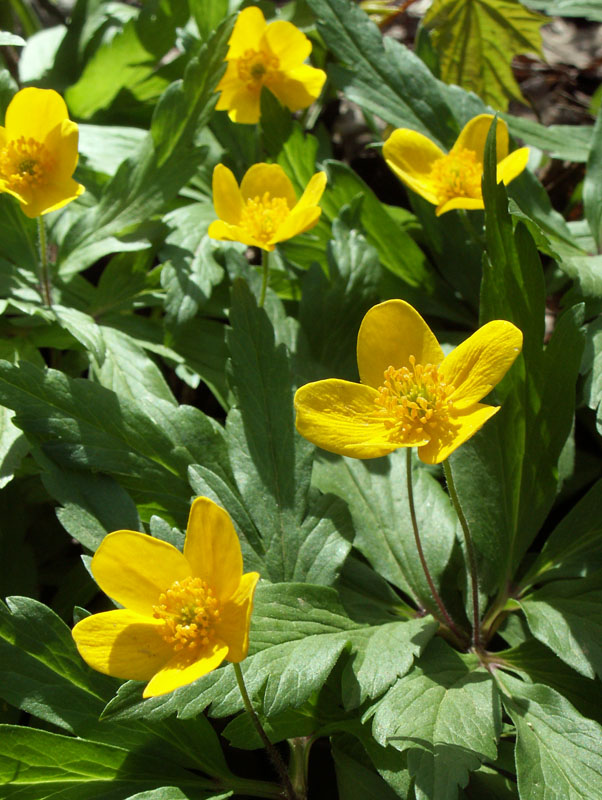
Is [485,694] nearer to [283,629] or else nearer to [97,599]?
[283,629]

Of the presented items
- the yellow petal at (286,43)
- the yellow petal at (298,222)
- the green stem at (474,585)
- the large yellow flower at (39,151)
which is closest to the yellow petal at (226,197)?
the yellow petal at (298,222)

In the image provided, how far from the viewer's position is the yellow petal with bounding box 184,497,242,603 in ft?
4.75

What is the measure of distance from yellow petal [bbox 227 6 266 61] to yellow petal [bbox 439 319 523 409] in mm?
1469

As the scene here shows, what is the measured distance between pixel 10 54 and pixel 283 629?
10.3ft

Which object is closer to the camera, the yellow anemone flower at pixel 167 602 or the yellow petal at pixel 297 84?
the yellow anemone flower at pixel 167 602

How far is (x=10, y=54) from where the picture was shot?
3588mm

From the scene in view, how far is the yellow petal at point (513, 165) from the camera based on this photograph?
212cm

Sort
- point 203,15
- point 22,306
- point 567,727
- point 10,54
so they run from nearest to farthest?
point 567,727 < point 22,306 < point 203,15 < point 10,54

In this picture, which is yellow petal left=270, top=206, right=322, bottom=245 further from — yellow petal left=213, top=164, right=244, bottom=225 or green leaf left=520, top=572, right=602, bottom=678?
green leaf left=520, top=572, right=602, bottom=678

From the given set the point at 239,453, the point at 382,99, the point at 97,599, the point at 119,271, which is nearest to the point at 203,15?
the point at 382,99

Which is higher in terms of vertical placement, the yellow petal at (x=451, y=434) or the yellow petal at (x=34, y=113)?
the yellow petal at (x=34, y=113)

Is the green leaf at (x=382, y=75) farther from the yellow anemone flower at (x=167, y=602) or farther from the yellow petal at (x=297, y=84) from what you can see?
the yellow anemone flower at (x=167, y=602)

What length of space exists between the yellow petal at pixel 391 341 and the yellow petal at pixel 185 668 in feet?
2.21

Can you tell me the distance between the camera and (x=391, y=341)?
1.74 metres
